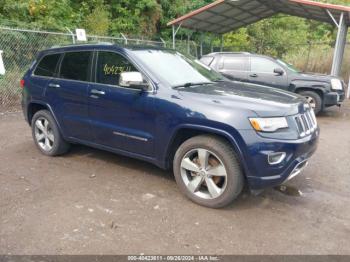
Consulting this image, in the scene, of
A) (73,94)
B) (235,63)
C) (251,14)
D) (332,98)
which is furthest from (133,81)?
(251,14)

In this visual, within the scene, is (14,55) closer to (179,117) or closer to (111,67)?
(111,67)

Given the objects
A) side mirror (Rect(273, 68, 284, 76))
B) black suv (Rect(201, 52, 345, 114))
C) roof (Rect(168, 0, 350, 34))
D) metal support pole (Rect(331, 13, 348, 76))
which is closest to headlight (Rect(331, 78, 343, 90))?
black suv (Rect(201, 52, 345, 114))

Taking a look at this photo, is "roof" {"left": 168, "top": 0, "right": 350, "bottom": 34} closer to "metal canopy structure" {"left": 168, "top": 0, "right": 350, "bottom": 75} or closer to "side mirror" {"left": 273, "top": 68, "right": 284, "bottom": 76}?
"metal canopy structure" {"left": 168, "top": 0, "right": 350, "bottom": 75}

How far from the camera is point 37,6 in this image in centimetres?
1388

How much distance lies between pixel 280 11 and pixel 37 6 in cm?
1176

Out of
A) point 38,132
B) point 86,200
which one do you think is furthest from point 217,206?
point 38,132

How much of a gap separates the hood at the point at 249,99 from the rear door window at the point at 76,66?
1.63m

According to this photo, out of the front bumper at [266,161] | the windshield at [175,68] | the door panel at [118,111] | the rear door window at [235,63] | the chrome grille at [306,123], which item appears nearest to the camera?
the front bumper at [266,161]

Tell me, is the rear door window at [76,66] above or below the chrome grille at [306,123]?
above

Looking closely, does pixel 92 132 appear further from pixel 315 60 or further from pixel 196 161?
pixel 315 60

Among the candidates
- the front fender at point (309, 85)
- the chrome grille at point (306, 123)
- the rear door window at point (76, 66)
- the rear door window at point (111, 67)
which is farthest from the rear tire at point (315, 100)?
the rear door window at point (76, 66)

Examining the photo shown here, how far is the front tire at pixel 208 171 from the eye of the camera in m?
3.77

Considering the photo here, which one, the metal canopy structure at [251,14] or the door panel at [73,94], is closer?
the door panel at [73,94]

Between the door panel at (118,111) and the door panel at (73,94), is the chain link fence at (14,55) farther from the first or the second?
the door panel at (118,111)
